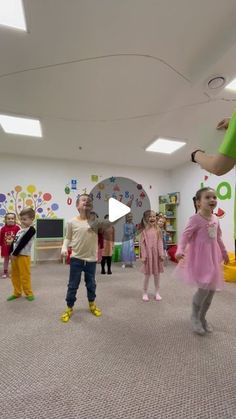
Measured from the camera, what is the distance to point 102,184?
1.19 metres

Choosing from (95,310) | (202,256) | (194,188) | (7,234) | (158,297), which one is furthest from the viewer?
(194,188)

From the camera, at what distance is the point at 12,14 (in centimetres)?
150

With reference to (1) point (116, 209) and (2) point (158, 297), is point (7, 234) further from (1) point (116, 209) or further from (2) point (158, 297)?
(1) point (116, 209)

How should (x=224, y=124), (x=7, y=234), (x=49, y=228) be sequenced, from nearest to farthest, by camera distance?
(x=224, y=124), (x=7, y=234), (x=49, y=228)

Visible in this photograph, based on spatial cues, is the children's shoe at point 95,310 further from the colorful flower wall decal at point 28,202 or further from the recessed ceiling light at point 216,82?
the colorful flower wall decal at point 28,202

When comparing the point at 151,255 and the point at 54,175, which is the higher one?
the point at 54,175

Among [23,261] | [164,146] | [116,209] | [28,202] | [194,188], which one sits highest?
[164,146]

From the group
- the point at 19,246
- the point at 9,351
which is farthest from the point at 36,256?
the point at 9,351

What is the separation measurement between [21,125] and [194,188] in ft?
12.3

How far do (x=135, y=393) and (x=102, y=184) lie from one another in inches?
44.8

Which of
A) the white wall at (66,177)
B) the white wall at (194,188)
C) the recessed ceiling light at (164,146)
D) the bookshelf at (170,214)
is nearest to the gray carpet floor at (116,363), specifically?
the white wall at (194,188)

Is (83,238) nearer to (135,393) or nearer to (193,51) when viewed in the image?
(135,393)

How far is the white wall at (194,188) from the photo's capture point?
4.05m

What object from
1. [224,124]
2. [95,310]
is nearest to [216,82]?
[224,124]
